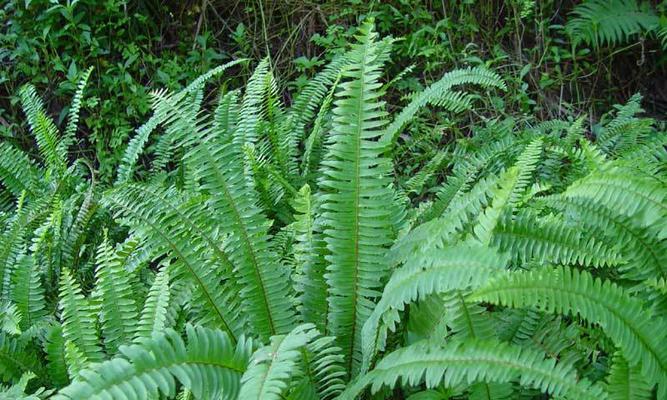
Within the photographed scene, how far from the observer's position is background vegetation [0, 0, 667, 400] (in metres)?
1.60

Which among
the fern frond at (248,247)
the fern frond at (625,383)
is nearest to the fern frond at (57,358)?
the fern frond at (248,247)

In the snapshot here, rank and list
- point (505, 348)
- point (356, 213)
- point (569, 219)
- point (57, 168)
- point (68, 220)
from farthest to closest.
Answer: point (57, 168), point (68, 220), point (569, 219), point (356, 213), point (505, 348)

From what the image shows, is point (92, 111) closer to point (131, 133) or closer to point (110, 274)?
point (131, 133)

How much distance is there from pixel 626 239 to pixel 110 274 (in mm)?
1481

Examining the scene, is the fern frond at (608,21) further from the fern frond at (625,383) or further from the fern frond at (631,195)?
the fern frond at (625,383)

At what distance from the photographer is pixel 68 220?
307cm

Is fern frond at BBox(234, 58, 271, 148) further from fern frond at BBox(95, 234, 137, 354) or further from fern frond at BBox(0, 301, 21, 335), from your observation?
fern frond at BBox(0, 301, 21, 335)

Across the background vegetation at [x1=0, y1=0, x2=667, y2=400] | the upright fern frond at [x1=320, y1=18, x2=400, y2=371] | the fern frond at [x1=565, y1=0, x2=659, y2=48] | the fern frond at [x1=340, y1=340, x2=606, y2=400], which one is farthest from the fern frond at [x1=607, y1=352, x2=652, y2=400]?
the fern frond at [x1=565, y1=0, x2=659, y2=48]

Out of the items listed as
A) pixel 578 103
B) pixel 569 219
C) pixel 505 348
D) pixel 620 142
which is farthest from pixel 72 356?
pixel 578 103

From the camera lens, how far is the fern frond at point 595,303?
4.94 feet

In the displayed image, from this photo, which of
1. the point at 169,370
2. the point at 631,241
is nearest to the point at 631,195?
the point at 631,241

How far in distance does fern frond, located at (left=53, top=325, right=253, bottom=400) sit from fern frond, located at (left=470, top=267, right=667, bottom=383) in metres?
0.55

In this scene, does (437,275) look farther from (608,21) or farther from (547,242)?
(608,21)

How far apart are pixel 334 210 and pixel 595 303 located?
0.68 meters
